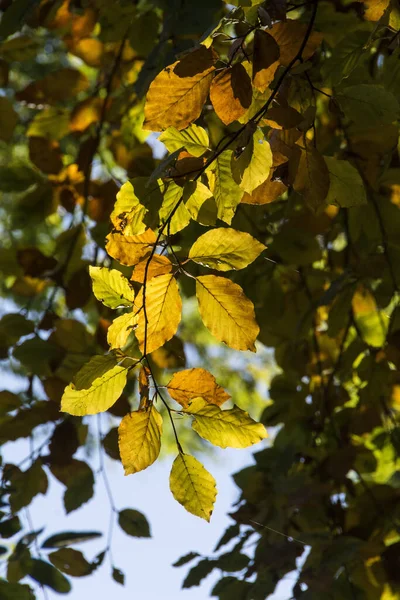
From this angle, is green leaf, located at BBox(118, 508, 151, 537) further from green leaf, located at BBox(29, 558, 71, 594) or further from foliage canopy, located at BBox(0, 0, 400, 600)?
green leaf, located at BBox(29, 558, 71, 594)

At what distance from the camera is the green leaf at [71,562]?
1.22 m

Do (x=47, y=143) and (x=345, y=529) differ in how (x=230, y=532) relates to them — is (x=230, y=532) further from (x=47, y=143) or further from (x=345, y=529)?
(x=47, y=143)

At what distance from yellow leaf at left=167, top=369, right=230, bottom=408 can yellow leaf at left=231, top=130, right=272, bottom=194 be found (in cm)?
18

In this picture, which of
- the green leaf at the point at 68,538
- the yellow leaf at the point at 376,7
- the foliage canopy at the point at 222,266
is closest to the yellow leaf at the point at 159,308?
the foliage canopy at the point at 222,266

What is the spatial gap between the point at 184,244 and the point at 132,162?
0.81 feet

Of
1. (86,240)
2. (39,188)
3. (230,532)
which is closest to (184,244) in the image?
(86,240)

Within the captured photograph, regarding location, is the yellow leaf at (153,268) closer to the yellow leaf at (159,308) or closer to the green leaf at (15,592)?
the yellow leaf at (159,308)

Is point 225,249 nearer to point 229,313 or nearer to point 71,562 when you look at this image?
point 229,313

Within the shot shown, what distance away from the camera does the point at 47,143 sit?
4.52ft

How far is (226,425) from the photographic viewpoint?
67 cm

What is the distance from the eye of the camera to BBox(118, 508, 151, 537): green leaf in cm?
126

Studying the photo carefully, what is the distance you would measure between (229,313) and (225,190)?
0.12m

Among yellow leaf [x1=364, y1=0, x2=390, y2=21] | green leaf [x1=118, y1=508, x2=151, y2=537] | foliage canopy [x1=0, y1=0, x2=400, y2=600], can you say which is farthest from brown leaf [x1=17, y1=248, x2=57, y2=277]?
yellow leaf [x1=364, y1=0, x2=390, y2=21]

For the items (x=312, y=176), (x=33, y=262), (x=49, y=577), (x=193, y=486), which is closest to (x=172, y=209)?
(x=312, y=176)
